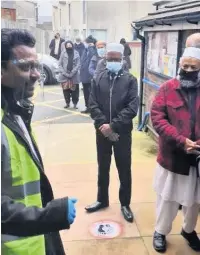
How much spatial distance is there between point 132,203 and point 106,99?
1336mm

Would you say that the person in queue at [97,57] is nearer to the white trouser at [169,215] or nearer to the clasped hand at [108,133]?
the clasped hand at [108,133]

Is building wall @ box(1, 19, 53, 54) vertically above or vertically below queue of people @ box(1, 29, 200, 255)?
above

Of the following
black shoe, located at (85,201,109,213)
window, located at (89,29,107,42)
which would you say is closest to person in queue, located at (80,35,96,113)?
black shoe, located at (85,201,109,213)

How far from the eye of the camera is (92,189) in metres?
4.43

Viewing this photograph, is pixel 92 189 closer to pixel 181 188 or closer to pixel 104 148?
pixel 104 148

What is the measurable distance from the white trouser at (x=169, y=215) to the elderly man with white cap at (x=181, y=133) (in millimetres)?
24

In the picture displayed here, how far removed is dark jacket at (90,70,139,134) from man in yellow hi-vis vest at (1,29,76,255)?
1747mm

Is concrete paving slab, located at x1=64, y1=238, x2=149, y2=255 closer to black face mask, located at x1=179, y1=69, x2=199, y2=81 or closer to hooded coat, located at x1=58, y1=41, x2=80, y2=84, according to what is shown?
black face mask, located at x1=179, y1=69, x2=199, y2=81

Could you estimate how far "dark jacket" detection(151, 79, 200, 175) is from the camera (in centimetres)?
277

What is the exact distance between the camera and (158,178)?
3.04 metres

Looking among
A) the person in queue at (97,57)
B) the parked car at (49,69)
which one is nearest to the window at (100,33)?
the parked car at (49,69)

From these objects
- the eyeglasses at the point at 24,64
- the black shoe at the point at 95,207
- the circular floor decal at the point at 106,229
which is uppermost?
the eyeglasses at the point at 24,64

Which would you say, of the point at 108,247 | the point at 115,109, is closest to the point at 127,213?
the point at 108,247

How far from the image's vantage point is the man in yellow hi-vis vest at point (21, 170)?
1.43 metres
